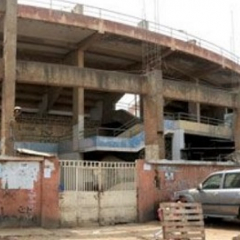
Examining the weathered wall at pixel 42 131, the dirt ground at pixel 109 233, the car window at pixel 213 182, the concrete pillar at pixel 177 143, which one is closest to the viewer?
the dirt ground at pixel 109 233

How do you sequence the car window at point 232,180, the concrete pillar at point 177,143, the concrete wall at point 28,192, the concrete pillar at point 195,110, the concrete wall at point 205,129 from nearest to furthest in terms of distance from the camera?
1. the concrete wall at point 28,192
2. the car window at point 232,180
3. the concrete pillar at point 177,143
4. the concrete wall at point 205,129
5. the concrete pillar at point 195,110

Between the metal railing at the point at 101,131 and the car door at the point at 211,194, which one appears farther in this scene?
the metal railing at the point at 101,131

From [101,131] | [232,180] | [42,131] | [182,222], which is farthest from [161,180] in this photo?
[101,131]

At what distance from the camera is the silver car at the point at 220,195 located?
556 inches

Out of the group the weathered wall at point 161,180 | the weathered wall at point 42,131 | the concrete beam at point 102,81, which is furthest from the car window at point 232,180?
the weathered wall at point 42,131

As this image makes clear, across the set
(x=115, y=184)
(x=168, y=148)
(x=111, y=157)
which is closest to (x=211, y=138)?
(x=168, y=148)

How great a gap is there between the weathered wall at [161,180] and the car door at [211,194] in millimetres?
1917

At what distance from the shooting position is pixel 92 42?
31.6 meters

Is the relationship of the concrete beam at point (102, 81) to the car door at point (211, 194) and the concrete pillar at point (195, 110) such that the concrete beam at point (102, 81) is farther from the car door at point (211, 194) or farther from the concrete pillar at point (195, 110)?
the concrete pillar at point (195, 110)

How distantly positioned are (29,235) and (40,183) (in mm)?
1926

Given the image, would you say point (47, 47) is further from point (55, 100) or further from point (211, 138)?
point (211, 138)

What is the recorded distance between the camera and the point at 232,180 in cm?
1455

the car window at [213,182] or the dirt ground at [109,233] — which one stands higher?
the car window at [213,182]

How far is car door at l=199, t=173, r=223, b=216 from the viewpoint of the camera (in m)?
14.7
